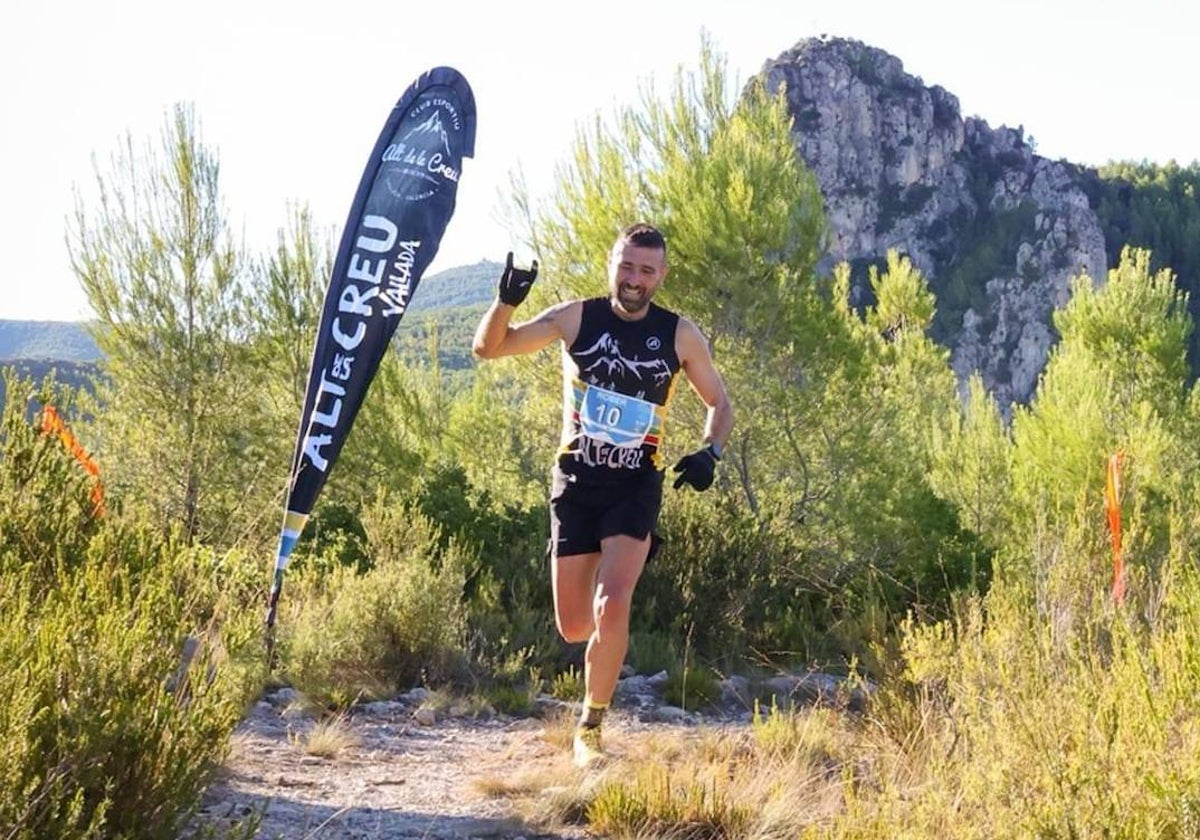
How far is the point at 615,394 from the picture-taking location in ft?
12.5

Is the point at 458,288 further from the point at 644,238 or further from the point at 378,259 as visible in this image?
the point at 644,238

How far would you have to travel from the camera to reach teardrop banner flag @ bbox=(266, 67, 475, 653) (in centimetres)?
553

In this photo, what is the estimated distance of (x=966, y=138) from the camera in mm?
85125

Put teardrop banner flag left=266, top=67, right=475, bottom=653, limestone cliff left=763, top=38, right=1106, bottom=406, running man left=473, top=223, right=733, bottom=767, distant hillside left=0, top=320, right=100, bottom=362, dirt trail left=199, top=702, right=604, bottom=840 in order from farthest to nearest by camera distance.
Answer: distant hillside left=0, top=320, right=100, bottom=362, limestone cliff left=763, top=38, right=1106, bottom=406, teardrop banner flag left=266, top=67, right=475, bottom=653, running man left=473, top=223, right=733, bottom=767, dirt trail left=199, top=702, right=604, bottom=840

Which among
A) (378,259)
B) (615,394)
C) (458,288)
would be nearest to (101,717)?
(615,394)

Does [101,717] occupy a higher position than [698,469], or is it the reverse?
[698,469]

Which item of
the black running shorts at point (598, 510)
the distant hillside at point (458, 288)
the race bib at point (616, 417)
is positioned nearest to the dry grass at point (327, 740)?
the black running shorts at point (598, 510)

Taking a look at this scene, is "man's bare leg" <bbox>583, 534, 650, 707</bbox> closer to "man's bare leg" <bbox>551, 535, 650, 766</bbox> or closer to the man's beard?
"man's bare leg" <bbox>551, 535, 650, 766</bbox>

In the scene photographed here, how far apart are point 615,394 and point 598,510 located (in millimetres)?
416

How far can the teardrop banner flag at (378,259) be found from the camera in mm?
5527

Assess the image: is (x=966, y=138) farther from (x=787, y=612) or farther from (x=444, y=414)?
(x=787, y=612)

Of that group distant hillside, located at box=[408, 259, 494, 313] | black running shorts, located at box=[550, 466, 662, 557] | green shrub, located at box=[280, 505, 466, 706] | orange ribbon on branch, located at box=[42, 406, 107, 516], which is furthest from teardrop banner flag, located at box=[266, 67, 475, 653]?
distant hillside, located at box=[408, 259, 494, 313]

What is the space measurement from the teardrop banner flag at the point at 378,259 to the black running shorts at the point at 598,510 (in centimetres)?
189

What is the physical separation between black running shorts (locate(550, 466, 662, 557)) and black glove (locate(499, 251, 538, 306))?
2.10ft
